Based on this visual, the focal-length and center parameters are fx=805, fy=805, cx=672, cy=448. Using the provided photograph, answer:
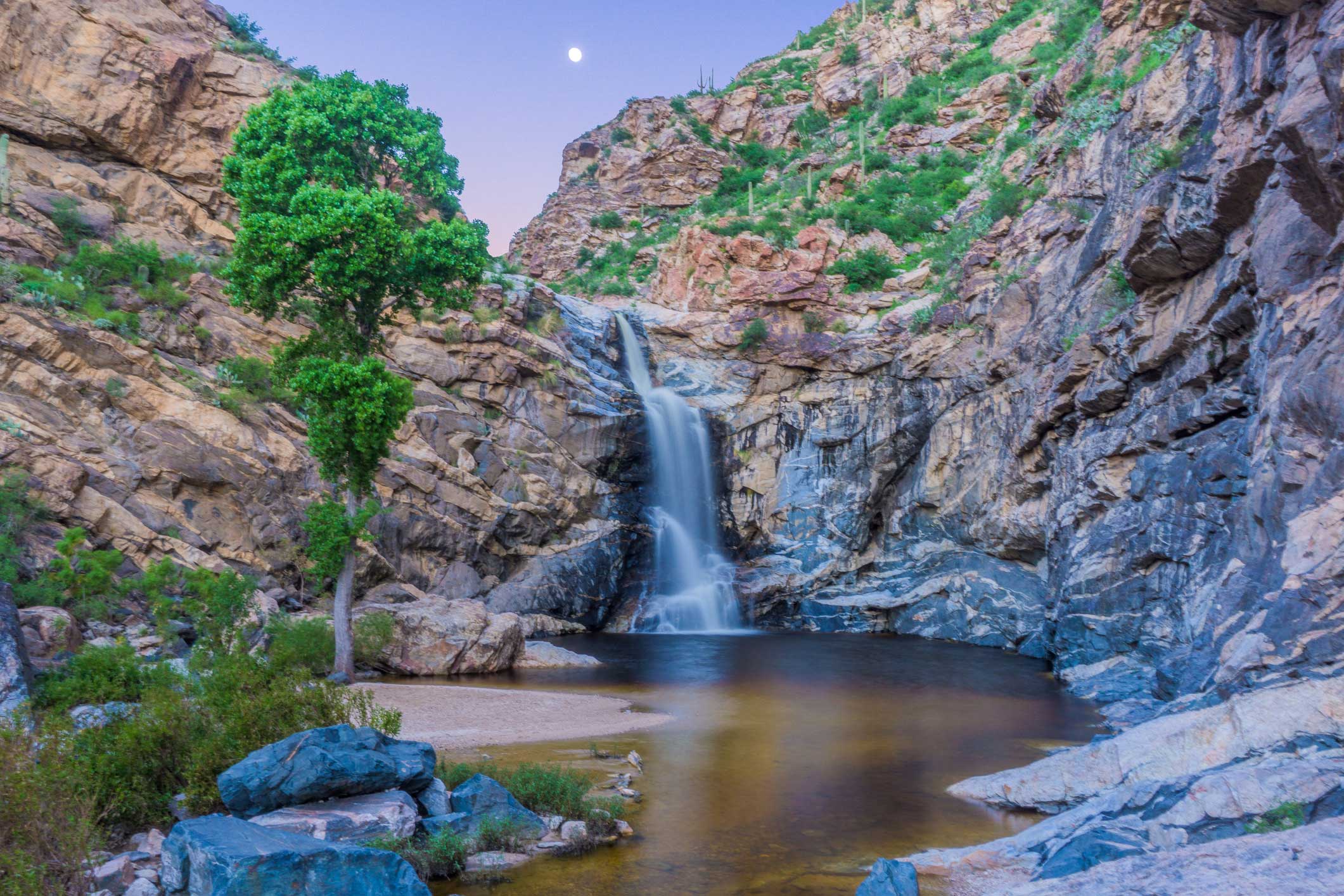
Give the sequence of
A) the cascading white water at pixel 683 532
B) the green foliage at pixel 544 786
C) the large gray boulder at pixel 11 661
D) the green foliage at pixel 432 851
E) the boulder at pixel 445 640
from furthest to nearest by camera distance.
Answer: the cascading white water at pixel 683 532
the boulder at pixel 445 640
the large gray boulder at pixel 11 661
the green foliage at pixel 544 786
the green foliage at pixel 432 851

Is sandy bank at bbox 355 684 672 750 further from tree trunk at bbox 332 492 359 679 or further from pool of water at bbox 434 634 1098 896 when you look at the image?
pool of water at bbox 434 634 1098 896

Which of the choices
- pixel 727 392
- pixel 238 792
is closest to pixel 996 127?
pixel 727 392

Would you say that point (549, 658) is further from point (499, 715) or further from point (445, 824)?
point (445, 824)

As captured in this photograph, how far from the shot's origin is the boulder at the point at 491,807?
7.59 m

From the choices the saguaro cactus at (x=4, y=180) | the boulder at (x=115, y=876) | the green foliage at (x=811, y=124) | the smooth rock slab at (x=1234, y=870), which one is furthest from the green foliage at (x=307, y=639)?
the green foliage at (x=811, y=124)

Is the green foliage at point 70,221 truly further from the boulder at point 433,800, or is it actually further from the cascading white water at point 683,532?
the boulder at point 433,800

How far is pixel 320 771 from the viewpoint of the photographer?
691 centimetres

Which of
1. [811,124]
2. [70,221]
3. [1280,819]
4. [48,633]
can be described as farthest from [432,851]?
[811,124]

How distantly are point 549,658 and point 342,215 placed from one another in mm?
11978

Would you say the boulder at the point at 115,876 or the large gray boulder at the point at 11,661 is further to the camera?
the large gray boulder at the point at 11,661

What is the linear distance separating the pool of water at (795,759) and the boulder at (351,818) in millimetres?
692

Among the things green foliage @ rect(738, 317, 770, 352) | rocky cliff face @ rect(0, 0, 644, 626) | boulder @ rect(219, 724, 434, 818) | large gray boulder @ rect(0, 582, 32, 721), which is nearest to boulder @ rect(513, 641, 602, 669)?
rocky cliff face @ rect(0, 0, 644, 626)

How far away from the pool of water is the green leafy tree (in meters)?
5.71

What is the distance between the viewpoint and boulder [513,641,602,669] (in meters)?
20.8
